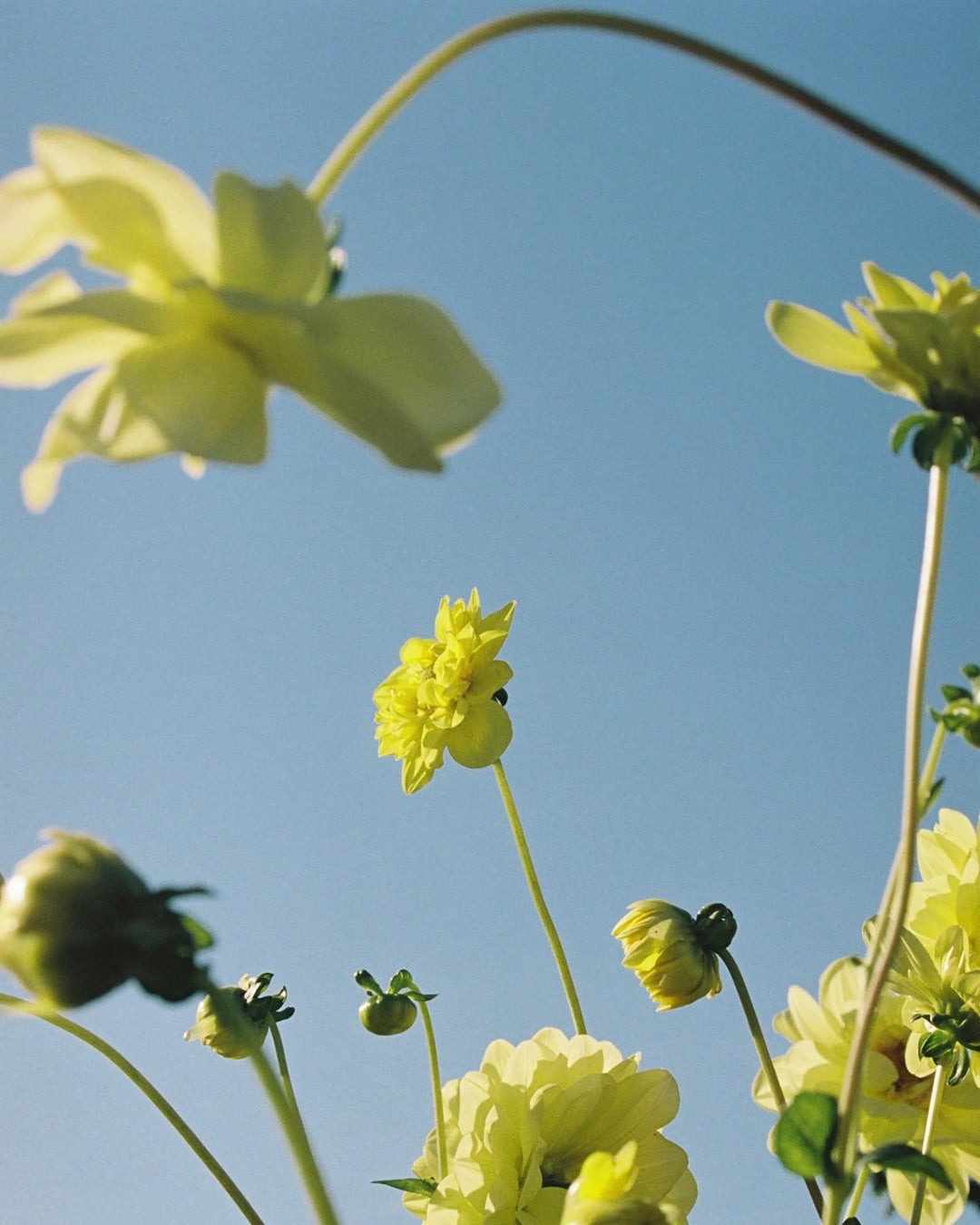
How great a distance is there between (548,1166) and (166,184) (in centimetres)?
63

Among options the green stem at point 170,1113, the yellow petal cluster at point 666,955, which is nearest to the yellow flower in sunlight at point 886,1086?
the yellow petal cluster at point 666,955

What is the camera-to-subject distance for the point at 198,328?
0.43 meters

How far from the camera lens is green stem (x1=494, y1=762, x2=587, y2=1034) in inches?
33.3

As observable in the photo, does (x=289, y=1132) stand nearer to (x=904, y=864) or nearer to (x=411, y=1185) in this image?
(x=904, y=864)

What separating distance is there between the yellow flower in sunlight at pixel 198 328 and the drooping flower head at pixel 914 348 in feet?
0.56

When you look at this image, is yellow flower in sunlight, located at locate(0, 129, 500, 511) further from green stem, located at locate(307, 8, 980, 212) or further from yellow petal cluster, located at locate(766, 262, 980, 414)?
yellow petal cluster, located at locate(766, 262, 980, 414)

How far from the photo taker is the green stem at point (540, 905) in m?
0.84

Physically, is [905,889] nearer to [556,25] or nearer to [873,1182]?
[556,25]

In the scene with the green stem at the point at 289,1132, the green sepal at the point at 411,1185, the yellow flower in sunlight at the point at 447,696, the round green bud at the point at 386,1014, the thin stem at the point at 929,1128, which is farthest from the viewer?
the yellow flower in sunlight at the point at 447,696

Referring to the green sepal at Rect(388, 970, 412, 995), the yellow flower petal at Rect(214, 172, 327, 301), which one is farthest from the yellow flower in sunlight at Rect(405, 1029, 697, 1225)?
the yellow flower petal at Rect(214, 172, 327, 301)

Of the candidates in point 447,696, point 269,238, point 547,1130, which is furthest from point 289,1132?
point 447,696

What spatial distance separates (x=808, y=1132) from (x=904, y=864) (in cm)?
11

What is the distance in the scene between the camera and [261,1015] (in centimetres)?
93

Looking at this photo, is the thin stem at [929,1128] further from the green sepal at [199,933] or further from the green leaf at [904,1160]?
the green sepal at [199,933]
